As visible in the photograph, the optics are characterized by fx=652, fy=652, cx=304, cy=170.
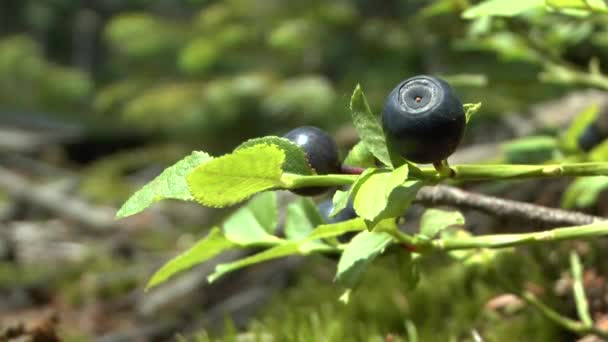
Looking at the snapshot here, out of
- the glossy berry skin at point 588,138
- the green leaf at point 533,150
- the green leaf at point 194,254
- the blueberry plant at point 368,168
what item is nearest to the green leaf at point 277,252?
the green leaf at point 194,254

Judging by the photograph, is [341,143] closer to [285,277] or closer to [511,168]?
[285,277]

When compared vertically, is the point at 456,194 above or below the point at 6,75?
below

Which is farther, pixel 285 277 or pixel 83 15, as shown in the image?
pixel 83 15

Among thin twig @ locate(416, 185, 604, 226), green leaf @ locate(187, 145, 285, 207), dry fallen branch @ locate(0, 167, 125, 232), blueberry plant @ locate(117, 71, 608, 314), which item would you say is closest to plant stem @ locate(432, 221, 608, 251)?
blueberry plant @ locate(117, 71, 608, 314)

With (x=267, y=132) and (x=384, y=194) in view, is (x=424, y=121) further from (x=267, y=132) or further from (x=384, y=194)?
(x=267, y=132)

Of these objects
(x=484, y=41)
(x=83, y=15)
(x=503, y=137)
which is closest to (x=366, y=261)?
(x=484, y=41)

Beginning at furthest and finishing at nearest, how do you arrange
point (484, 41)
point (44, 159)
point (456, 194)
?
point (44, 159) < point (484, 41) < point (456, 194)
